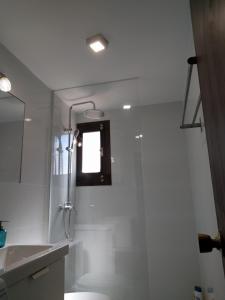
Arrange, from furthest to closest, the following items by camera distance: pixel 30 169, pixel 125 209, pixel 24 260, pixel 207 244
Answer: pixel 125 209
pixel 30 169
pixel 24 260
pixel 207 244

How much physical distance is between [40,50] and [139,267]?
220cm

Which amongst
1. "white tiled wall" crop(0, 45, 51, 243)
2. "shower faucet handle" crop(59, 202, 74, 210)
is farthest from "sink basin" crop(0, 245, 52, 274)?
"shower faucet handle" crop(59, 202, 74, 210)

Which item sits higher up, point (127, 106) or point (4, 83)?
point (127, 106)

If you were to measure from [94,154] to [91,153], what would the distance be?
0.12 feet

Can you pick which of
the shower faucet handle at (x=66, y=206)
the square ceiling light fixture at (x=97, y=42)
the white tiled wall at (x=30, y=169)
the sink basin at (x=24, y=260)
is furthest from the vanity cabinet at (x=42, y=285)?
the square ceiling light fixture at (x=97, y=42)

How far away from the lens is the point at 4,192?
4.92 feet

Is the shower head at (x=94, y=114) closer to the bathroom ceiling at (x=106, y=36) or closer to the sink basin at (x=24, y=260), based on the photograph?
the bathroom ceiling at (x=106, y=36)

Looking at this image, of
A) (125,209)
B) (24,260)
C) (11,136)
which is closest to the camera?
(24,260)

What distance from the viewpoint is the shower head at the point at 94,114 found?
2464 millimetres

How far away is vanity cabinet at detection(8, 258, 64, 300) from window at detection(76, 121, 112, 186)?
1242 millimetres

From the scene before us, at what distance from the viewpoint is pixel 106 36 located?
1.54 m

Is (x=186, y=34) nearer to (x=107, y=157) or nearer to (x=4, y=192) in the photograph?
(x=107, y=157)

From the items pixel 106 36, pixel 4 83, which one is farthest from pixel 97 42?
pixel 4 83

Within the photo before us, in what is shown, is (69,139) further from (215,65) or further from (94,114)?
(215,65)
